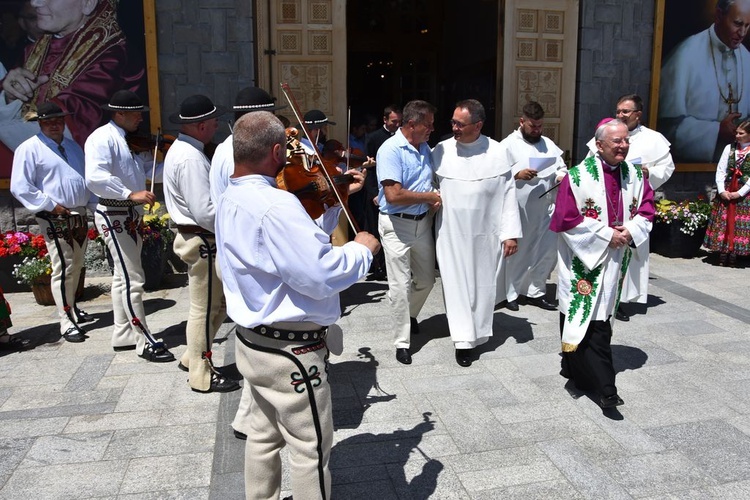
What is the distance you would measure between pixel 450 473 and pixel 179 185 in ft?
8.00

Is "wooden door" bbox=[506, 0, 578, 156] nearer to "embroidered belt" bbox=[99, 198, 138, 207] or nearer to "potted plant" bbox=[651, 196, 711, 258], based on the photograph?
"potted plant" bbox=[651, 196, 711, 258]

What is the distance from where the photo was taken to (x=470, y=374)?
16.0 ft

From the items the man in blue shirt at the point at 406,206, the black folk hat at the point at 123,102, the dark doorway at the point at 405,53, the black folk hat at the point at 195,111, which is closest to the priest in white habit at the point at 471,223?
the man in blue shirt at the point at 406,206

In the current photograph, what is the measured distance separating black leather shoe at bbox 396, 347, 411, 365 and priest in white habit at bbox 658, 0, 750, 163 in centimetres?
623

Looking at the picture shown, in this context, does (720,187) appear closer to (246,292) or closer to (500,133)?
(500,133)

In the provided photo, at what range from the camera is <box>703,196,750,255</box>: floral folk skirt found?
830cm

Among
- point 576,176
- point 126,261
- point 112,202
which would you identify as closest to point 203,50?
point 112,202

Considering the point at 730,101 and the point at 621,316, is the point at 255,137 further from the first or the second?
the point at 730,101

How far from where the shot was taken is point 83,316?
20.3ft

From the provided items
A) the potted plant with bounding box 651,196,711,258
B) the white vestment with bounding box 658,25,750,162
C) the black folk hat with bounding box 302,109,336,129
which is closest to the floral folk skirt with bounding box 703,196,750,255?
the potted plant with bounding box 651,196,711,258

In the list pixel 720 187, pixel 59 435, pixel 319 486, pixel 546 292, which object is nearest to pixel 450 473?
pixel 319 486

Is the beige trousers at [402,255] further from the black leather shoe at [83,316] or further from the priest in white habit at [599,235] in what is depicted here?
→ the black leather shoe at [83,316]

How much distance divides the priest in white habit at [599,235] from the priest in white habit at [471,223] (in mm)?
805

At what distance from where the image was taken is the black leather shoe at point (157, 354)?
5105 millimetres
